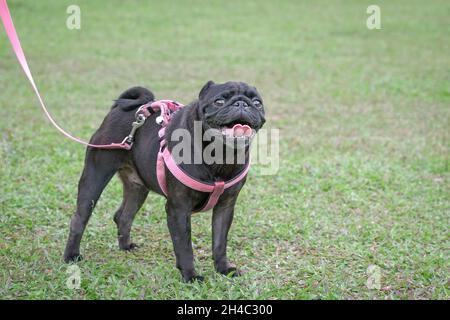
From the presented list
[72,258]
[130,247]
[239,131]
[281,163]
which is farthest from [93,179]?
[281,163]

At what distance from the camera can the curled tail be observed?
4684 millimetres

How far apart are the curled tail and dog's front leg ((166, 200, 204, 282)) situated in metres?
0.88

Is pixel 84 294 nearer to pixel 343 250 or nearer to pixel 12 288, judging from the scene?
pixel 12 288

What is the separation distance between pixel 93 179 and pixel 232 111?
→ 4.30 ft

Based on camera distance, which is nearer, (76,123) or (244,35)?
(76,123)

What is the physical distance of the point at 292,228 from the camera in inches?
219

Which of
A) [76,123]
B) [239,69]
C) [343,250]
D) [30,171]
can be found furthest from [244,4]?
[343,250]

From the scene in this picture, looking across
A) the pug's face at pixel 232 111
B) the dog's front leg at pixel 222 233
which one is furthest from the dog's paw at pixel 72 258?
the pug's face at pixel 232 111

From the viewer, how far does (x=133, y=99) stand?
4828 millimetres

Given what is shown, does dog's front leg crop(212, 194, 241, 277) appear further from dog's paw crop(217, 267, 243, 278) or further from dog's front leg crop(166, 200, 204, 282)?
dog's front leg crop(166, 200, 204, 282)

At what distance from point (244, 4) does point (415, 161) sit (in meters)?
15.4

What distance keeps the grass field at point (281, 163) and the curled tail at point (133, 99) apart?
117 cm

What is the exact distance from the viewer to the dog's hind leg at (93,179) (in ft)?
15.0

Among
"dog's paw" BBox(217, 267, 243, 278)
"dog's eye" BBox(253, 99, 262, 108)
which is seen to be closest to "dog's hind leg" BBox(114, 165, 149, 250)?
"dog's paw" BBox(217, 267, 243, 278)
